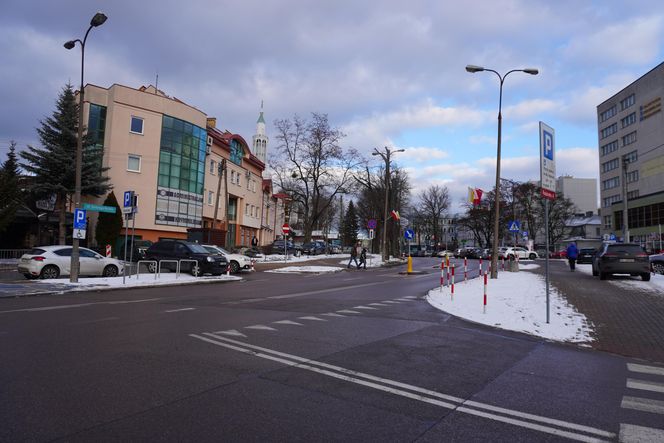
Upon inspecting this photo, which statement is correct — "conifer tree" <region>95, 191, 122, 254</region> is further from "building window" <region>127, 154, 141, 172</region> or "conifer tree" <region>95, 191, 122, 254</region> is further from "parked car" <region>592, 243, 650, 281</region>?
"parked car" <region>592, 243, 650, 281</region>

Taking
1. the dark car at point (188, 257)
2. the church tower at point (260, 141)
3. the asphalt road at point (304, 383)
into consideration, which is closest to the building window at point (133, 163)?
the dark car at point (188, 257)

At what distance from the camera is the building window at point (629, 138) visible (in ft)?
243

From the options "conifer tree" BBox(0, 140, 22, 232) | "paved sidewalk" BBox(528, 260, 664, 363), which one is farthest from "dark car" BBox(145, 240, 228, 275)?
"paved sidewalk" BBox(528, 260, 664, 363)

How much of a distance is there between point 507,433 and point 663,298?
13017 mm

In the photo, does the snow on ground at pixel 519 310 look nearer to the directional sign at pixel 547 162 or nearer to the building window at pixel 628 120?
the directional sign at pixel 547 162

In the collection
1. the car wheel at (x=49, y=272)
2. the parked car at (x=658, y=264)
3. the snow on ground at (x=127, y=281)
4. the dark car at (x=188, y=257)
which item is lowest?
the snow on ground at (x=127, y=281)

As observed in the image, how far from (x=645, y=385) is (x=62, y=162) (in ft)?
127

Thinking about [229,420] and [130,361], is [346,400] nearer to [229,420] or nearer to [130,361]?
[229,420]

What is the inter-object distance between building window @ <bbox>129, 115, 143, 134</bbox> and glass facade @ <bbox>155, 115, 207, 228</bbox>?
6.15 feet

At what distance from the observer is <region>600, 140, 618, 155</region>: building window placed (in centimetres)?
7991

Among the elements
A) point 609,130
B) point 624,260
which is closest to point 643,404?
point 624,260

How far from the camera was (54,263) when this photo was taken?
19.2m

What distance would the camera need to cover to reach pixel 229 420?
3.95 meters

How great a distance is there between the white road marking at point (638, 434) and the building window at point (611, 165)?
87.5 m
